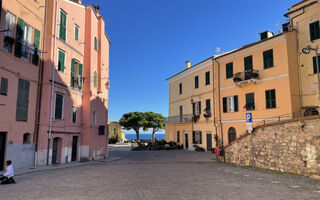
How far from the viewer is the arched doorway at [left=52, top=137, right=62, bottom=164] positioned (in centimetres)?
1873

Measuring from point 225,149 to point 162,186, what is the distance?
11140 mm

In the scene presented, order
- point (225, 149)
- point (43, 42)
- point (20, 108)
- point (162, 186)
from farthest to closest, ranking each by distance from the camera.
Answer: point (225, 149) → point (43, 42) → point (20, 108) → point (162, 186)

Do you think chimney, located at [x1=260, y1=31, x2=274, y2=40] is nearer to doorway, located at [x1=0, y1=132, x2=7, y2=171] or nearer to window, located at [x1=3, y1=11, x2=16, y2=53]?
window, located at [x1=3, y1=11, x2=16, y2=53]

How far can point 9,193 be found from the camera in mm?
9133

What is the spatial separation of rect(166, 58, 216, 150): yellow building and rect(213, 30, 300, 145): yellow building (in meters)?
1.92

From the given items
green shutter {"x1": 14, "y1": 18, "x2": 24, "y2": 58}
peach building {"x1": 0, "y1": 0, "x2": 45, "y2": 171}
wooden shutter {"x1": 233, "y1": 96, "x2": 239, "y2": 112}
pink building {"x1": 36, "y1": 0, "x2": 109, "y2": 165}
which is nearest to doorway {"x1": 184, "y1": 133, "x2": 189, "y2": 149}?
wooden shutter {"x1": 233, "y1": 96, "x2": 239, "y2": 112}

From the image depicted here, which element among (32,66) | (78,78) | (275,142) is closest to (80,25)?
(78,78)

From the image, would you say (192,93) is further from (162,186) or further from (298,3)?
(162,186)

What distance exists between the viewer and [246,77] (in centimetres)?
2505

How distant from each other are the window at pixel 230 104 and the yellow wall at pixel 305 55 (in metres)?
6.87

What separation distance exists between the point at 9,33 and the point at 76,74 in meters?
7.15

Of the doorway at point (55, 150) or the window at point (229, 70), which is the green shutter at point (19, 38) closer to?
the doorway at point (55, 150)

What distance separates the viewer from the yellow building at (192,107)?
31000 millimetres

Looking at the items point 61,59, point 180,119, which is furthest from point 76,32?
point 180,119
